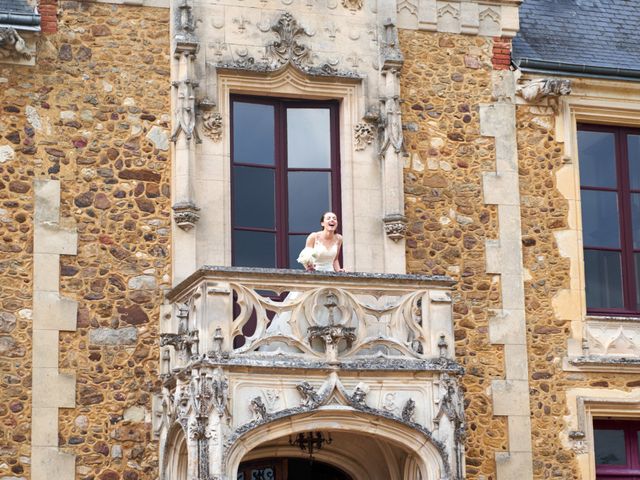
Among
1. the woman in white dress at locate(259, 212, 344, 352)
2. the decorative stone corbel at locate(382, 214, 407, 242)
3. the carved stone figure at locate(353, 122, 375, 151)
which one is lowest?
the woman in white dress at locate(259, 212, 344, 352)

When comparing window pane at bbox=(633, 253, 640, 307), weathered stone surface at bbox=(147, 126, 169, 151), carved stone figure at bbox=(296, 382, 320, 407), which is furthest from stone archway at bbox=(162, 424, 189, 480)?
window pane at bbox=(633, 253, 640, 307)

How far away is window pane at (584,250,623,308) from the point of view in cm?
1492

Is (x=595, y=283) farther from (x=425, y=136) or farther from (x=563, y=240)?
(x=425, y=136)

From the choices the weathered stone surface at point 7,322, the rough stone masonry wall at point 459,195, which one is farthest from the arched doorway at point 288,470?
the weathered stone surface at point 7,322

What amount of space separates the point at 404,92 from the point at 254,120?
4.64 feet

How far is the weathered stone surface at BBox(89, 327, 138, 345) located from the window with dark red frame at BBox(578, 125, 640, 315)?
430cm

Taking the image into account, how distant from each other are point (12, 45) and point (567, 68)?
5139 mm

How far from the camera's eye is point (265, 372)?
12383mm

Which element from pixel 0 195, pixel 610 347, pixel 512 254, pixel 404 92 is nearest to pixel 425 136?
pixel 404 92

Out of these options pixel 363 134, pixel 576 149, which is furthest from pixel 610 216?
pixel 363 134

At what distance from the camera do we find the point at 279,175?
Result: 14.3 meters

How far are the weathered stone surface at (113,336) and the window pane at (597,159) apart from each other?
4.59 m

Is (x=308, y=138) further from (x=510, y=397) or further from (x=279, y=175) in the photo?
(x=510, y=397)

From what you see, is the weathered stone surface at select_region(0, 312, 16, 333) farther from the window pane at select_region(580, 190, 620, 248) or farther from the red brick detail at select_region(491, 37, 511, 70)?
the window pane at select_region(580, 190, 620, 248)
